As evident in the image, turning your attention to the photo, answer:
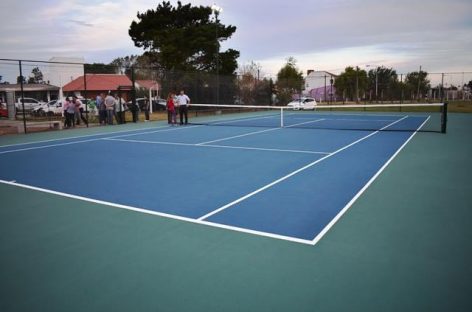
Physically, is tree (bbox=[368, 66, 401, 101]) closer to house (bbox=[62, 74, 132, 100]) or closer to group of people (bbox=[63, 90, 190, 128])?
group of people (bbox=[63, 90, 190, 128])

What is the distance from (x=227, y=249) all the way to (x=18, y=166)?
24.3ft

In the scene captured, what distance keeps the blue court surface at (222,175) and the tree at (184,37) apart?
26886 mm

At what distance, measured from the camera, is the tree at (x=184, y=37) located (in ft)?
130

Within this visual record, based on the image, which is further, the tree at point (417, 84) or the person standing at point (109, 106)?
the tree at point (417, 84)

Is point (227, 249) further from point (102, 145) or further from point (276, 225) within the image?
point (102, 145)

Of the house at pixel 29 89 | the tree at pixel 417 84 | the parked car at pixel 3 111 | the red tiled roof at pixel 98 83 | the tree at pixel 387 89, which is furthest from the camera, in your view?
the red tiled roof at pixel 98 83

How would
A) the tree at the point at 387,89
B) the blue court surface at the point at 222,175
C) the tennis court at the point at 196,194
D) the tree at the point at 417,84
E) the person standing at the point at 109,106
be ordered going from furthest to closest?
the tree at the point at 417,84 < the tree at the point at 387,89 < the person standing at the point at 109,106 < the blue court surface at the point at 222,175 < the tennis court at the point at 196,194

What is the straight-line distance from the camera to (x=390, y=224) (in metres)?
5.07

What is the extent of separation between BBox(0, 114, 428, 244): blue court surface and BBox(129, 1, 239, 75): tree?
26886mm

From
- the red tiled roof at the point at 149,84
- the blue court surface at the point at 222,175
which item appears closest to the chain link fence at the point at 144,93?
the red tiled roof at the point at 149,84

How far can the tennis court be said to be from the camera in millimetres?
4523

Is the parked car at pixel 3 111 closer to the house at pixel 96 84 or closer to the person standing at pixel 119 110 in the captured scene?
the person standing at pixel 119 110

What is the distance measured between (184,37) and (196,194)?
3613 centimetres

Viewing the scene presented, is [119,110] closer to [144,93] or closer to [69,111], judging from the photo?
[69,111]
